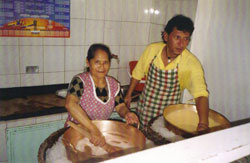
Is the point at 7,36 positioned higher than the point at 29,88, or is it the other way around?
the point at 7,36

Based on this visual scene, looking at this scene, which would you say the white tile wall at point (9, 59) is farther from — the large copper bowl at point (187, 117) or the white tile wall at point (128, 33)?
the large copper bowl at point (187, 117)

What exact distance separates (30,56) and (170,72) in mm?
1352

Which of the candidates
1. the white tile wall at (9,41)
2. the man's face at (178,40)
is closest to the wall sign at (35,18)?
the white tile wall at (9,41)

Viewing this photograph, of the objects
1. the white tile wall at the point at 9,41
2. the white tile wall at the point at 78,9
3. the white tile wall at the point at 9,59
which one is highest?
the white tile wall at the point at 78,9

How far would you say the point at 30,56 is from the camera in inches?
85.0

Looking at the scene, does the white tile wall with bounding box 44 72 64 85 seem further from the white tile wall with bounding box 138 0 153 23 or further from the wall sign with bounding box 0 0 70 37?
the white tile wall with bounding box 138 0 153 23

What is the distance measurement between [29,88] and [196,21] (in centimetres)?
169

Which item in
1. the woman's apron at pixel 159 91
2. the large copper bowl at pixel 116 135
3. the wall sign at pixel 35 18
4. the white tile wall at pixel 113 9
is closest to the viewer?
the large copper bowl at pixel 116 135

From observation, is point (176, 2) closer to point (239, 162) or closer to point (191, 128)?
point (191, 128)

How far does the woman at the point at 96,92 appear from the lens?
1.34 metres

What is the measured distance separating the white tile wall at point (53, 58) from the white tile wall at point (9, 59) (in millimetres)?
266

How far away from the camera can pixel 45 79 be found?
7.57ft

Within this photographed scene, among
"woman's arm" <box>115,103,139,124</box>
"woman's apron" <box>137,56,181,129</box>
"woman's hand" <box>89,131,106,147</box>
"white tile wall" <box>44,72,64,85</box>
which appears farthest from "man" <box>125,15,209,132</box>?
"white tile wall" <box>44,72,64,85</box>

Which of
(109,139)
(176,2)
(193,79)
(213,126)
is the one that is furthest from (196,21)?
(109,139)
